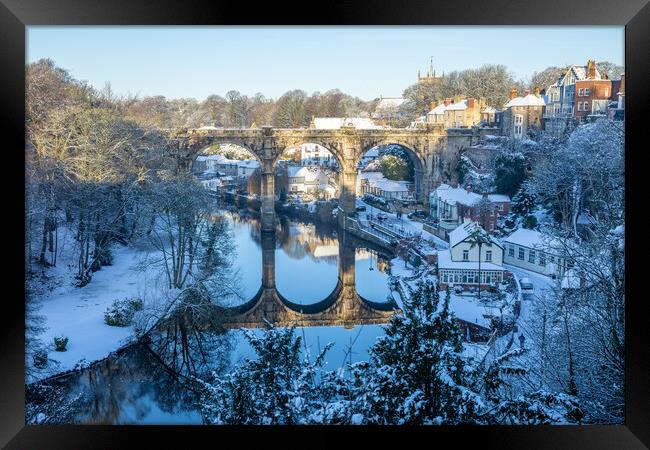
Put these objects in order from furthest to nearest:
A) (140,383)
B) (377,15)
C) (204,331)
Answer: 1. (204,331)
2. (140,383)
3. (377,15)

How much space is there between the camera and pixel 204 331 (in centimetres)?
713

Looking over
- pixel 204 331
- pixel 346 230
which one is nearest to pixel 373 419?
pixel 204 331

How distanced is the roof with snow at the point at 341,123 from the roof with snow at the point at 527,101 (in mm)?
2083

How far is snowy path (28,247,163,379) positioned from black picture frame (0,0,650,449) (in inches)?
81.3

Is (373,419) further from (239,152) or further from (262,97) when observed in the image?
(239,152)

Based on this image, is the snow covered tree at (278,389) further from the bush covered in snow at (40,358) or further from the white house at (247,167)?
the white house at (247,167)

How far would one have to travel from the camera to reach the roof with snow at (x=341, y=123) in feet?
29.1

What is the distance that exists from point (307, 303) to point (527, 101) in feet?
11.7

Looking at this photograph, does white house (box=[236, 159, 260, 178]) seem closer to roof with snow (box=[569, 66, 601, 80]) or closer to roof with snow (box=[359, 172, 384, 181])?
roof with snow (box=[359, 172, 384, 181])

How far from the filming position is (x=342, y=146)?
9.61 metres

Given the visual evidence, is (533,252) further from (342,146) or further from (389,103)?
(342,146)

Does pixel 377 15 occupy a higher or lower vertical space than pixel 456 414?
higher

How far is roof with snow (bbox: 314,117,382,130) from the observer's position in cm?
888

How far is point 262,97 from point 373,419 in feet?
15.9
